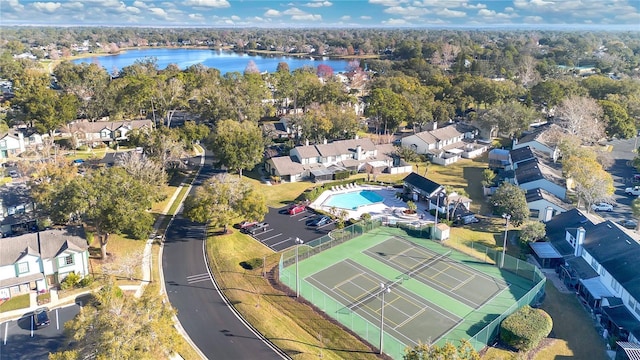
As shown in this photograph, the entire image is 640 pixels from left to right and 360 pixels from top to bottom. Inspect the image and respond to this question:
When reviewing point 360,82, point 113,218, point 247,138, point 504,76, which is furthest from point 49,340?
point 504,76

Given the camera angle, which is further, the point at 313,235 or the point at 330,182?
the point at 330,182

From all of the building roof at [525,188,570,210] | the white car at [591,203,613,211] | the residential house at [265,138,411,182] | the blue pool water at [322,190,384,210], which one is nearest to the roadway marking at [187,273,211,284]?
the blue pool water at [322,190,384,210]

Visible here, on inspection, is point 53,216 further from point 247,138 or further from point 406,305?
point 406,305

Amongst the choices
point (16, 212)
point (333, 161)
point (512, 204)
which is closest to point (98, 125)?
point (16, 212)

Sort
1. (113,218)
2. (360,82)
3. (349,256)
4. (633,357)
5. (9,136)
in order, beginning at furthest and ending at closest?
(360,82) < (9,136) < (349,256) < (113,218) < (633,357)

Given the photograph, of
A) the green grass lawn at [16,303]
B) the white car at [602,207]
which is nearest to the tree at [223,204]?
the green grass lawn at [16,303]

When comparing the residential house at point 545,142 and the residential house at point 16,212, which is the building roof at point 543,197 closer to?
the residential house at point 545,142
